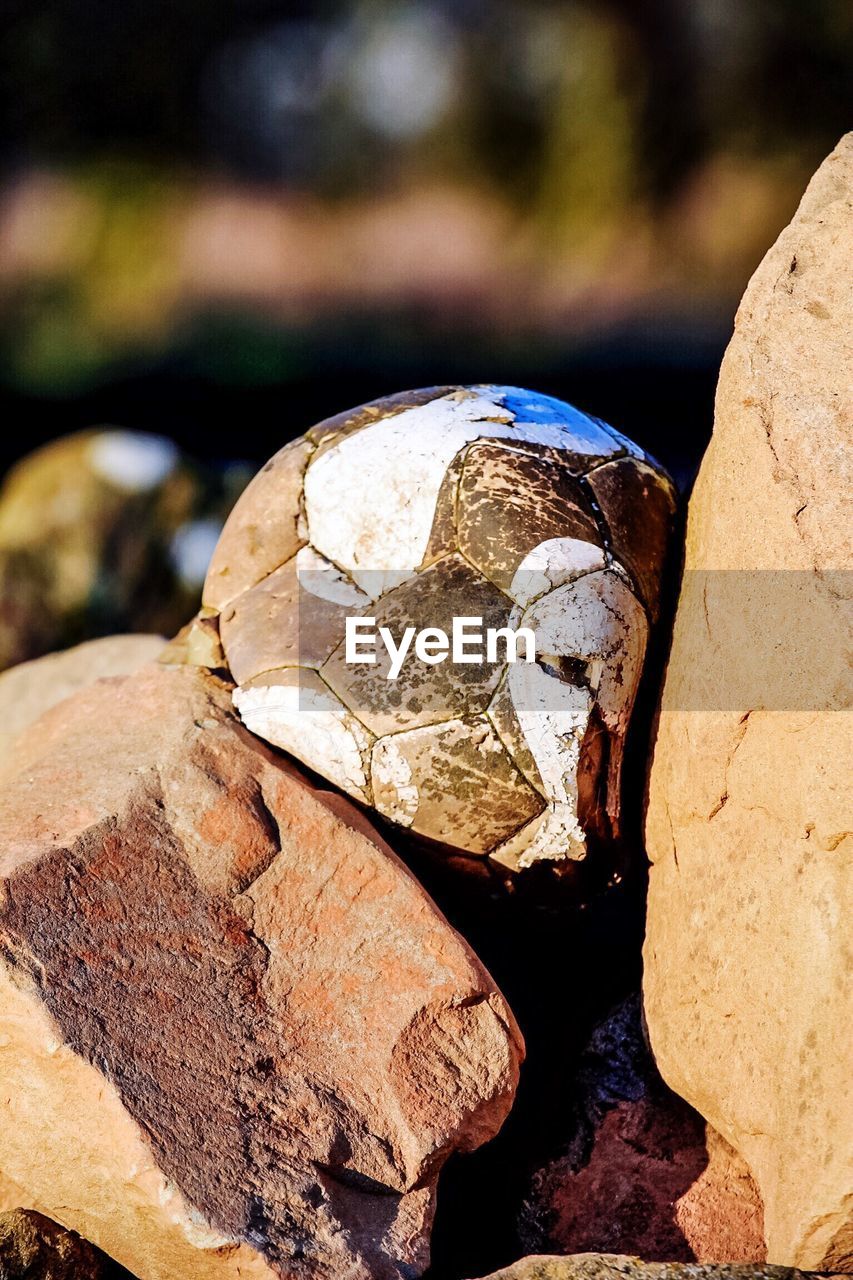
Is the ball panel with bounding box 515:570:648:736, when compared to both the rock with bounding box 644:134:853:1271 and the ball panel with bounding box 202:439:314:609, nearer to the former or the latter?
the rock with bounding box 644:134:853:1271

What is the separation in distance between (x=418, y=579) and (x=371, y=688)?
0.22 meters

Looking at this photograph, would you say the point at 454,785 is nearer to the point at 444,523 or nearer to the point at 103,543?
the point at 444,523

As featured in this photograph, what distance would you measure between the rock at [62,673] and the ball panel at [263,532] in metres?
0.97

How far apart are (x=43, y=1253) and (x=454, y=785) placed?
987 millimetres

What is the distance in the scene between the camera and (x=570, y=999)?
8.34 feet

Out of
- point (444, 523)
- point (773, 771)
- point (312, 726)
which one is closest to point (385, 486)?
point (444, 523)

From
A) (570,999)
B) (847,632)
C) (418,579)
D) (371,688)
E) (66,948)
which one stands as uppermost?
(847,632)

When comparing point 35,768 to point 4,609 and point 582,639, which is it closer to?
point 582,639

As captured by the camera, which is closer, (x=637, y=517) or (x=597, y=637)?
(x=597, y=637)

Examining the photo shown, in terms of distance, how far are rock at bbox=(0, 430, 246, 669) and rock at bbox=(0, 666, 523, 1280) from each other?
3.32 m

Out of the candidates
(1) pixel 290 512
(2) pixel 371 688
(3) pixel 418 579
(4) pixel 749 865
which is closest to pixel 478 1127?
(4) pixel 749 865

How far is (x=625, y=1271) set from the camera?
5.48ft

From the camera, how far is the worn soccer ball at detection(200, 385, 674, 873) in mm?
2205

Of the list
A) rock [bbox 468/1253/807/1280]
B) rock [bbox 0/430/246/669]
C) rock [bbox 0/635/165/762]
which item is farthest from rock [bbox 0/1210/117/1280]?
rock [bbox 0/430/246/669]
